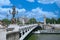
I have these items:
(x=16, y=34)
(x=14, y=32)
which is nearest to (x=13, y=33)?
(x=14, y=32)

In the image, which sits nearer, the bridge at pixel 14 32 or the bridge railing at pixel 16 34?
the bridge at pixel 14 32

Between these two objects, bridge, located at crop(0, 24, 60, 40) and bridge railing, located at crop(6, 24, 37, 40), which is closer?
bridge, located at crop(0, 24, 60, 40)

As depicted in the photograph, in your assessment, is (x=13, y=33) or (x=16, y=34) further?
(x=16, y=34)

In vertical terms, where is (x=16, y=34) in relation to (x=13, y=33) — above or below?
below

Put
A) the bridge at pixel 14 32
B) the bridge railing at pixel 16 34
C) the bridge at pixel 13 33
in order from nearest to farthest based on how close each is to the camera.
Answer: the bridge at pixel 13 33, the bridge at pixel 14 32, the bridge railing at pixel 16 34

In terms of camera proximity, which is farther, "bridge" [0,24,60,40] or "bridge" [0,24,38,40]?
"bridge" [0,24,38,40]

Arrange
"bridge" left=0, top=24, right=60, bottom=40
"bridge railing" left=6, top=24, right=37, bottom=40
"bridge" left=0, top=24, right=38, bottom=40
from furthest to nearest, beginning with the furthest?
"bridge railing" left=6, top=24, right=37, bottom=40 < "bridge" left=0, top=24, right=38, bottom=40 < "bridge" left=0, top=24, right=60, bottom=40

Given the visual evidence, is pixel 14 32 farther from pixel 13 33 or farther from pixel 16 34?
pixel 16 34

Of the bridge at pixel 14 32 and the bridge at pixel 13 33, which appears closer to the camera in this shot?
the bridge at pixel 13 33

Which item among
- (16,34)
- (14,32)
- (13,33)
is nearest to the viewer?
(13,33)

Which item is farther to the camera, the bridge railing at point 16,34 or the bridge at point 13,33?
the bridge railing at point 16,34

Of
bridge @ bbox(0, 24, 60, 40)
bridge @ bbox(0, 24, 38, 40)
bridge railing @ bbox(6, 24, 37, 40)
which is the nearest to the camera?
bridge @ bbox(0, 24, 60, 40)

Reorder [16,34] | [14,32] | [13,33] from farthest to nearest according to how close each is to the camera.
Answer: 1. [16,34]
2. [14,32]
3. [13,33]

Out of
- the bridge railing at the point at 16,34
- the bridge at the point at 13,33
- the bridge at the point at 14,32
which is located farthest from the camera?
the bridge railing at the point at 16,34
